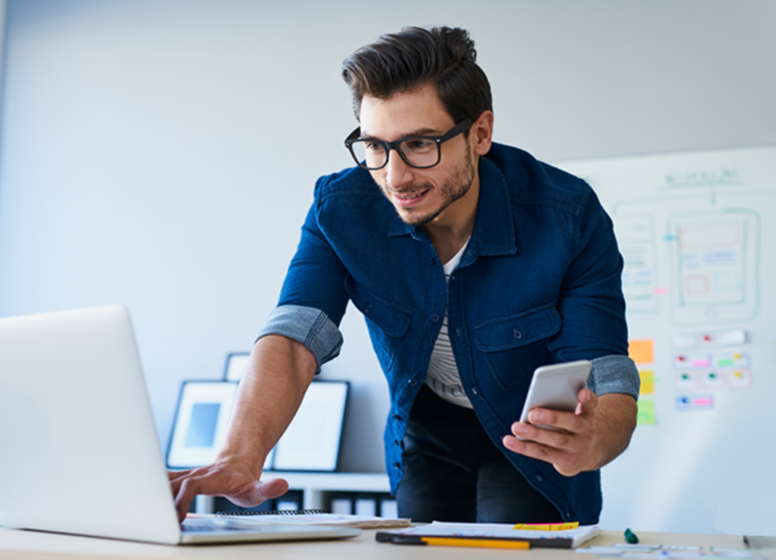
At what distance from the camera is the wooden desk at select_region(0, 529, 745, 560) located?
662 mm

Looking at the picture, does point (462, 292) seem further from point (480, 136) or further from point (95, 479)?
point (95, 479)

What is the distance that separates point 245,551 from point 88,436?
19 cm

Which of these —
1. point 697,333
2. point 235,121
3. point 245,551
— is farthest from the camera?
point 235,121

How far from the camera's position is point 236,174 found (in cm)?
332

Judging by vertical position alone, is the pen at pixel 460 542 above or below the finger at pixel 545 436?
below

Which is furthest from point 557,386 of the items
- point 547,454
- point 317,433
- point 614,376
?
point 317,433

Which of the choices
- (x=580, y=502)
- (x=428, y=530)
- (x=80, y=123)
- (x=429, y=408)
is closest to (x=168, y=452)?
(x=80, y=123)

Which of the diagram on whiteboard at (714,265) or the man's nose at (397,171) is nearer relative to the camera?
the man's nose at (397,171)

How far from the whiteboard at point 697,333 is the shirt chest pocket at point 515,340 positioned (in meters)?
1.46

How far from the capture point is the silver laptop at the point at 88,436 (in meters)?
0.69

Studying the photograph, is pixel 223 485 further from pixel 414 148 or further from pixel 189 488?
pixel 414 148

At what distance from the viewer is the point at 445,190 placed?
4.49ft

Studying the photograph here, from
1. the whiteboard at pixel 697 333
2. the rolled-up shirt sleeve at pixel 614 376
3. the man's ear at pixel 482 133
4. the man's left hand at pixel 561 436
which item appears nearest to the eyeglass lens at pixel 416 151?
the man's ear at pixel 482 133

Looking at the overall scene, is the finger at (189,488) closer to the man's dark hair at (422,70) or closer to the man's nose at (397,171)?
the man's nose at (397,171)
